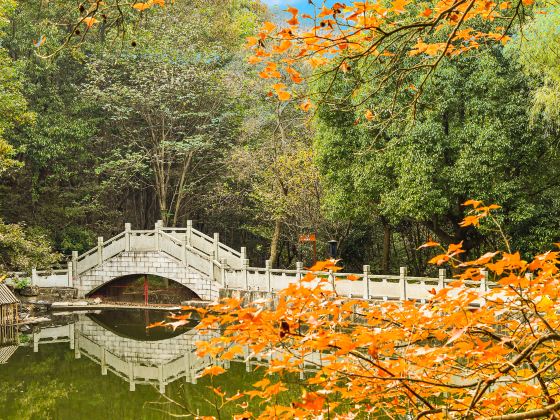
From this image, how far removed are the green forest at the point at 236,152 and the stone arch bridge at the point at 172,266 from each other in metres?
1.07

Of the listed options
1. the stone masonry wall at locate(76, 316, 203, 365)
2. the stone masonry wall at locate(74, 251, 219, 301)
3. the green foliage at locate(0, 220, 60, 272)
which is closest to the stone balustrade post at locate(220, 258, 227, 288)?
the stone masonry wall at locate(74, 251, 219, 301)

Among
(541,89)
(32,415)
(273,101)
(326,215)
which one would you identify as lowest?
(32,415)

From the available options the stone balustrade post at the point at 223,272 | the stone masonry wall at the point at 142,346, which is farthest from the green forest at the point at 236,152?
the stone balustrade post at the point at 223,272

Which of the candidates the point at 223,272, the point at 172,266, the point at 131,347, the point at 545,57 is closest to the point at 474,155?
the point at 545,57

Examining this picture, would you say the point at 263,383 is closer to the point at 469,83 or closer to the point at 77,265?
the point at 469,83

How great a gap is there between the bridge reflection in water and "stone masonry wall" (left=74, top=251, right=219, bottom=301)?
1363 millimetres

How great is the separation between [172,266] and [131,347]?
4.59 m

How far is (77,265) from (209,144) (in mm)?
6094

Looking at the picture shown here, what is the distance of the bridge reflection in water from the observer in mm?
13922

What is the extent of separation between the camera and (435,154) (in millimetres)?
16844

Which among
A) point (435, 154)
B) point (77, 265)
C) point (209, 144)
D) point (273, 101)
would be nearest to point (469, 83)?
point (435, 154)

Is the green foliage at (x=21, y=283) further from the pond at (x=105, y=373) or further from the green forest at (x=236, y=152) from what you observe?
the pond at (x=105, y=373)

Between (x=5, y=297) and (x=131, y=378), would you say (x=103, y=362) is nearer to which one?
(x=131, y=378)

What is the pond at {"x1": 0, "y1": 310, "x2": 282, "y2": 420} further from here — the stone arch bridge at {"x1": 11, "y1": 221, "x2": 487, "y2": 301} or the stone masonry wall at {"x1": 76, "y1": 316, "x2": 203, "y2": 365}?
the stone arch bridge at {"x1": 11, "y1": 221, "x2": 487, "y2": 301}
